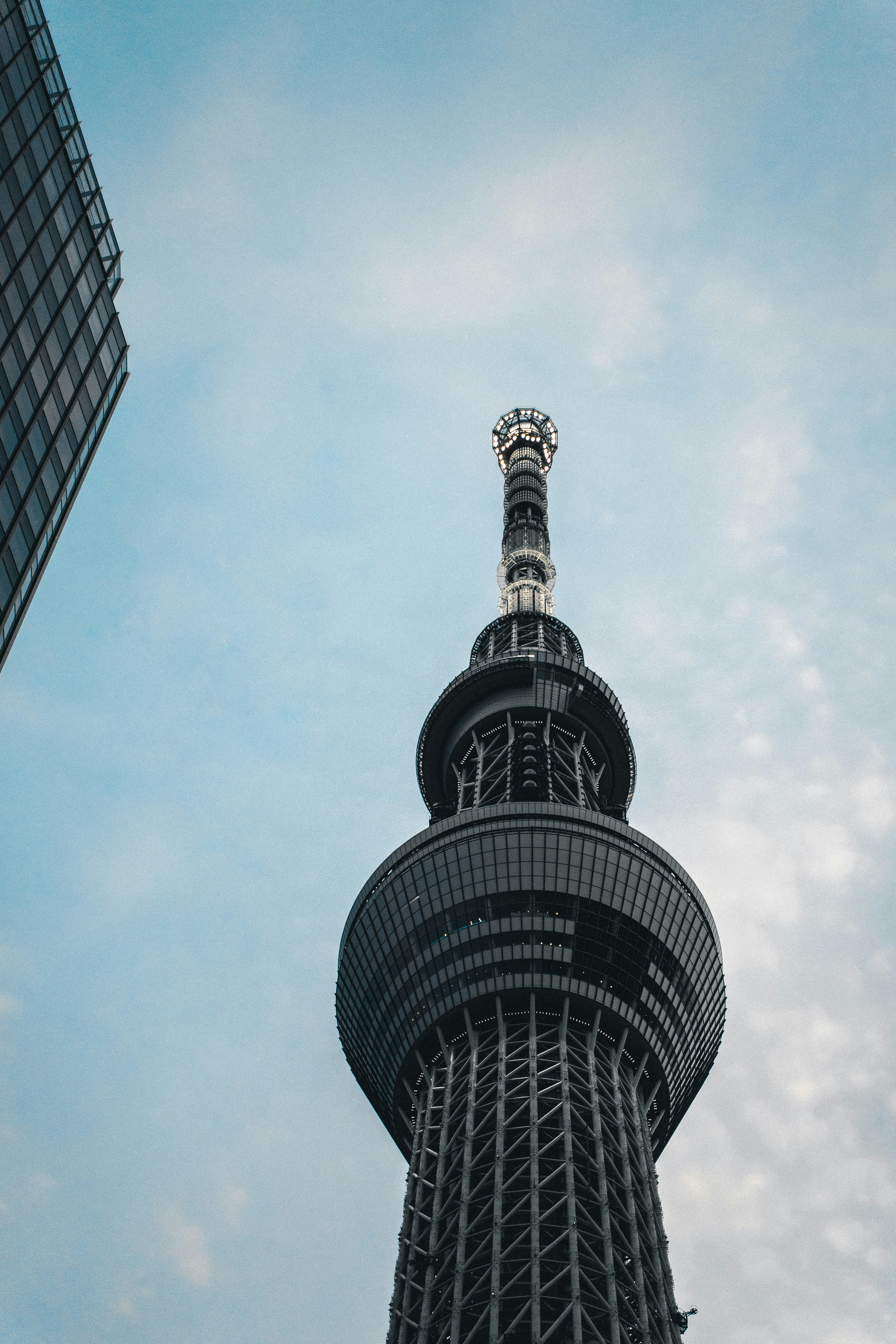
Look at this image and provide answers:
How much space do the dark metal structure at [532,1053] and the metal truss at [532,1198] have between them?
15 cm

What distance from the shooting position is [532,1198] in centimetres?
7444

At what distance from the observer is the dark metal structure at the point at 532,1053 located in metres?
70.8

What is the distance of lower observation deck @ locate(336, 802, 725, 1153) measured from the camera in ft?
285

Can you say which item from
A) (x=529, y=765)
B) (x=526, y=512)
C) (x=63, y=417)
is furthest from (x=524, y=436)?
(x=63, y=417)

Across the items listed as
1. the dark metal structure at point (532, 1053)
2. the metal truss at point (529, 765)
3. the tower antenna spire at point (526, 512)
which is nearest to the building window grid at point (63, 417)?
the dark metal structure at point (532, 1053)

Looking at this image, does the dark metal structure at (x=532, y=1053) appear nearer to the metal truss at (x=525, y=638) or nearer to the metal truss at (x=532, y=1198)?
the metal truss at (x=532, y=1198)

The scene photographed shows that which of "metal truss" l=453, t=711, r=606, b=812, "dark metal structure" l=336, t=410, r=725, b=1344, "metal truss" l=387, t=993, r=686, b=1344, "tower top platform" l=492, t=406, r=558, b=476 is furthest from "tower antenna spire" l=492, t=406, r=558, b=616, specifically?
"metal truss" l=387, t=993, r=686, b=1344

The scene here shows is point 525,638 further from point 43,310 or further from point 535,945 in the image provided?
point 43,310

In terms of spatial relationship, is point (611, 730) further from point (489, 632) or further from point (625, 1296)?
point (625, 1296)

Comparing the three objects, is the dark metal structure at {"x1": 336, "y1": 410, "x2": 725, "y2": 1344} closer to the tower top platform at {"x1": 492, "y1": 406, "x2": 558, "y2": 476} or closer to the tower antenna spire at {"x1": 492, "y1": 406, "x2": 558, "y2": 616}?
the tower antenna spire at {"x1": 492, "y1": 406, "x2": 558, "y2": 616}

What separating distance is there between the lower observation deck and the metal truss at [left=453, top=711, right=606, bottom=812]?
1290 centimetres

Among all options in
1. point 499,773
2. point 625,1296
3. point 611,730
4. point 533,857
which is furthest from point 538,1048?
point 611,730

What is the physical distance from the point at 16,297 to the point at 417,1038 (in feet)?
197

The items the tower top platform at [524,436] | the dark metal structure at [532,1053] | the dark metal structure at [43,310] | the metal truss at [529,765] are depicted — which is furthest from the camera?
the tower top platform at [524,436]
